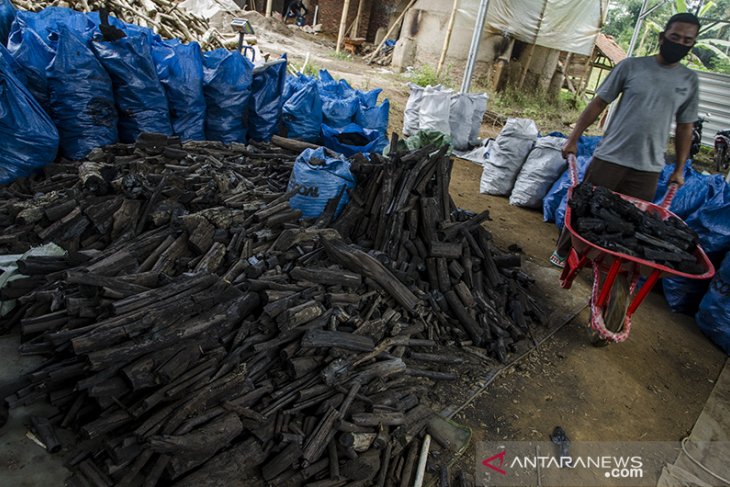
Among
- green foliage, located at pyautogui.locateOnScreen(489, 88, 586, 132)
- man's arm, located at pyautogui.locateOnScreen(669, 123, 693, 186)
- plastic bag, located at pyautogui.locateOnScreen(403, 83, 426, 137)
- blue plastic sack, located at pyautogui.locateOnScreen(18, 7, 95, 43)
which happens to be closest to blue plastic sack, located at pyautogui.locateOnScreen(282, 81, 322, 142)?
blue plastic sack, located at pyautogui.locateOnScreen(18, 7, 95, 43)

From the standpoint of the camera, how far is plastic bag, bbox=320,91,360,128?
6.39 meters

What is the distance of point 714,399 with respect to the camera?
144 inches

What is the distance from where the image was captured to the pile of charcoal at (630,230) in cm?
325

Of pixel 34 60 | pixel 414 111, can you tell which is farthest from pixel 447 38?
pixel 34 60

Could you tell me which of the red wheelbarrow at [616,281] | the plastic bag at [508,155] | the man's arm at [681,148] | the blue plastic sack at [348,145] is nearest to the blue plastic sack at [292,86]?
the blue plastic sack at [348,145]

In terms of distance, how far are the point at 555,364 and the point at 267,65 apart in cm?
497

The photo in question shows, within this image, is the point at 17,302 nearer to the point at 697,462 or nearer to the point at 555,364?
the point at 555,364

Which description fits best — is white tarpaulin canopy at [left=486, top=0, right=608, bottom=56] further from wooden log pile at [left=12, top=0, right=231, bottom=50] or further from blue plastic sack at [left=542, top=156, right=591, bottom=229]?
blue plastic sack at [left=542, top=156, right=591, bottom=229]

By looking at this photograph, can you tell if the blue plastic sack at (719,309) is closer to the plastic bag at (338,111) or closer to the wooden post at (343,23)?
the plastic bag at (338,111)

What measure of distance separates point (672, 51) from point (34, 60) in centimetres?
593

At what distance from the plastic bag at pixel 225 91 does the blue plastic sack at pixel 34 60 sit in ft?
5.17

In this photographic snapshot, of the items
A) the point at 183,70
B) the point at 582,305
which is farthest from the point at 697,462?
the point at 183,70

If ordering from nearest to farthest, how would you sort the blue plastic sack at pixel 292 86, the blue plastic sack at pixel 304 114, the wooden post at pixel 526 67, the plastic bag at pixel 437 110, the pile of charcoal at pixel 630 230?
the pile of charcoal at pixel 630 230
the blue plastic sack at pixel 304 114
the blue plastic sack at pixel 292 86
the plastic bag at pixel 437 110
the wooden post at pixel 526 67

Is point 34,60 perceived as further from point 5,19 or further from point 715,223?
point 715,223
